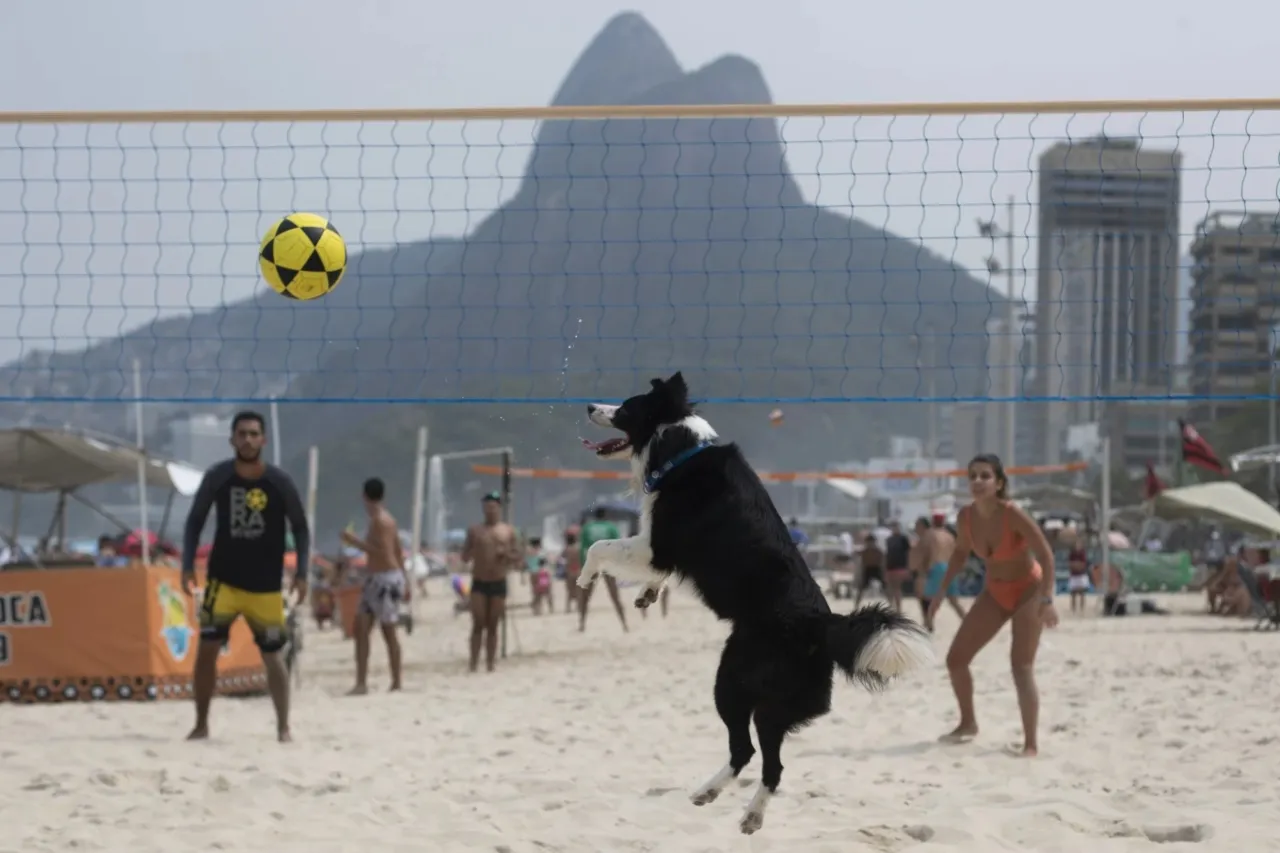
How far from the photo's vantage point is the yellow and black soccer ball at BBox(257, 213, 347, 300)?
5703 mm

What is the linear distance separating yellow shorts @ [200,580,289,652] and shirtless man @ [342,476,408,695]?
3214 millimetres

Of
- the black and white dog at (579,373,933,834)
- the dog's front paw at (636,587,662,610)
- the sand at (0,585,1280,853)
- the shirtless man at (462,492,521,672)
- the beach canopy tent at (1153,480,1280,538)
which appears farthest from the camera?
the beach canopy tent at (1153,480,1280,538)

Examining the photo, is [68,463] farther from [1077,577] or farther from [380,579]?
[1077,577]

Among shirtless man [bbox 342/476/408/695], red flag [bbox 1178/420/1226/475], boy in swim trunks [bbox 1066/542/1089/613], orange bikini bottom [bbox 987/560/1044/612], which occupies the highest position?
red flag [bbox 1178/420/1226/475]

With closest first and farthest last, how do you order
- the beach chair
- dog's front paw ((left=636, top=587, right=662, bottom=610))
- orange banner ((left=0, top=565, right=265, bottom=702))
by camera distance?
1. dog's front paw ((left=636, top=587, right=662, bottom=610))
2. orange banner ((left=0, top=565, right=265, bottom=702))
3. the beach chair

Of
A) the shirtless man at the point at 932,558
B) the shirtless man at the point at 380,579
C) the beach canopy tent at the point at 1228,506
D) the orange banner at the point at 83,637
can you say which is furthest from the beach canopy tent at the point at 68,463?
the beach canopy tent at the point at 1228,506

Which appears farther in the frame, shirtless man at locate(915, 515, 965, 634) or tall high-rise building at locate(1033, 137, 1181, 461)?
shirtless man at locate(915, 515, 965, 634)

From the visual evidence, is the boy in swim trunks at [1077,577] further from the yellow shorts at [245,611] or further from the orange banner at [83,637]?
the yellow shorts at [245,611]

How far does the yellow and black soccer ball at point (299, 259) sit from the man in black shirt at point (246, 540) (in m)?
2.07

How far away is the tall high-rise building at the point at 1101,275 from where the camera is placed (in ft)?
22.8

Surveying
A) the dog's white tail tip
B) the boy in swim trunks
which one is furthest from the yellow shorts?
the boy in swim trunks

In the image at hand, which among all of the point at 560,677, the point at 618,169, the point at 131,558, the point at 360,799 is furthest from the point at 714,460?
the point at 618,169

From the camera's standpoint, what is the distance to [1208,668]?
39.0 feet

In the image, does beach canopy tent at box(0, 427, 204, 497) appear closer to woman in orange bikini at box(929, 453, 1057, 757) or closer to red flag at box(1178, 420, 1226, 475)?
woman in orange bikini at box(929, 453, 1057, 757)
